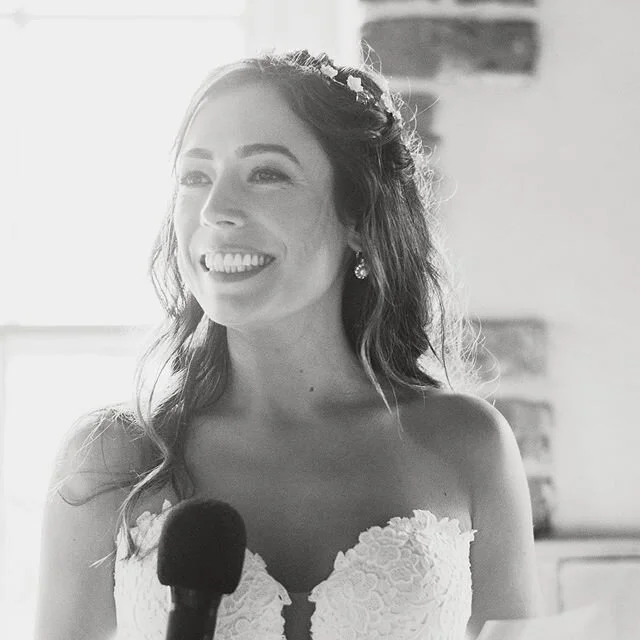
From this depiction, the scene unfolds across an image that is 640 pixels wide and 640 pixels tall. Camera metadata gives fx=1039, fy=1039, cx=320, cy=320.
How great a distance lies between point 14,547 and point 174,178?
0.78 metres

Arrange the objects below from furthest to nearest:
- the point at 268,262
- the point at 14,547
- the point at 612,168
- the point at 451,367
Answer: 1. the point at 14,547
2. the point at 612,168
3. the point at 451,367
4. the point at 268,262

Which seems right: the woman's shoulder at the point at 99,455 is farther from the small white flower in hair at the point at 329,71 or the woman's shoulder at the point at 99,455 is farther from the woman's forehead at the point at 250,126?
the small white flower in hair at the point at 329,71

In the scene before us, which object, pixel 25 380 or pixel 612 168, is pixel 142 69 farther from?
pixel 612 168

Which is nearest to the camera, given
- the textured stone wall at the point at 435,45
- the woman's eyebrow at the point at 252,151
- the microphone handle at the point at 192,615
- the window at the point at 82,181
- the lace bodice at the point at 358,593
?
A: the microphone handle at the point at 192,615

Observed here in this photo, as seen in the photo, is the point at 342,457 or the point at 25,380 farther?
the point at 25,380

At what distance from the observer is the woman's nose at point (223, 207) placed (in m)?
1.14

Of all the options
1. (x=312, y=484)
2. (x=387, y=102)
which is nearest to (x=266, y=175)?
(x=387, y=102)

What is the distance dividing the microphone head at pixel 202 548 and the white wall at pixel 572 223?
34.7 inches

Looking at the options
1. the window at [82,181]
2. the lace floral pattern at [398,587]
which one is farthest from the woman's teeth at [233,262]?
the window at [82,181]

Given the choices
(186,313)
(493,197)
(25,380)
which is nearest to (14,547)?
(25,380)

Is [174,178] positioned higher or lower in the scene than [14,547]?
higher

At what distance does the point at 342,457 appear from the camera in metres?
1.24

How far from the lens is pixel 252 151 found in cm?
119

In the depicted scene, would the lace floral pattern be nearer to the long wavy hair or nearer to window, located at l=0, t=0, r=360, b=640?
the long wavy hair
